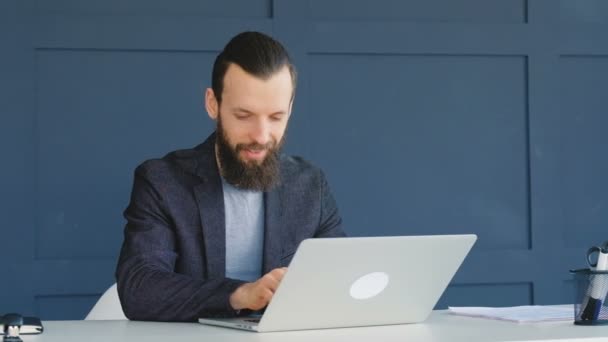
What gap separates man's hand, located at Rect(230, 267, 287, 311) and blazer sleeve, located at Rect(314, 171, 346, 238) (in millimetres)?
573

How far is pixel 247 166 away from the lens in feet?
9.06

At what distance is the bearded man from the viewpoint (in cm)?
270

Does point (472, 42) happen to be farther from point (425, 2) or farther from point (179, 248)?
point (179, 248)

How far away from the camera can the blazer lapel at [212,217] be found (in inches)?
109

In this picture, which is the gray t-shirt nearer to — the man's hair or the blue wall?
the man's hair

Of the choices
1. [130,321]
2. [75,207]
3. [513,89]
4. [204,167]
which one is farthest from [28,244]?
[513,89]

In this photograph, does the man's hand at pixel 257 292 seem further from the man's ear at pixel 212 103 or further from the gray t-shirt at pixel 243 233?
the man's ear at pixel 212 103

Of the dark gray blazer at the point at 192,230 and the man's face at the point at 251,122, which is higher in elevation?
the man's face at the point at 251,122

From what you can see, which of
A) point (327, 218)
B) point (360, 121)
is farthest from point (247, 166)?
point (360, 121)

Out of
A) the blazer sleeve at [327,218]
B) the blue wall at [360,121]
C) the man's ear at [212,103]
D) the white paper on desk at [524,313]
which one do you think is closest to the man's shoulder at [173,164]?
the man's ear at [212,103]

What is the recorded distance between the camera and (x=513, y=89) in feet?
14.0

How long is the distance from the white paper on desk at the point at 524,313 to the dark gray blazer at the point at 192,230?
18.7 inches

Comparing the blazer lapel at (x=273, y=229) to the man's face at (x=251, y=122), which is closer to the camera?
the man's face at (x=251, y=122)

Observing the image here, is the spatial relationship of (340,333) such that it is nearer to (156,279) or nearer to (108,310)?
(156,279)
